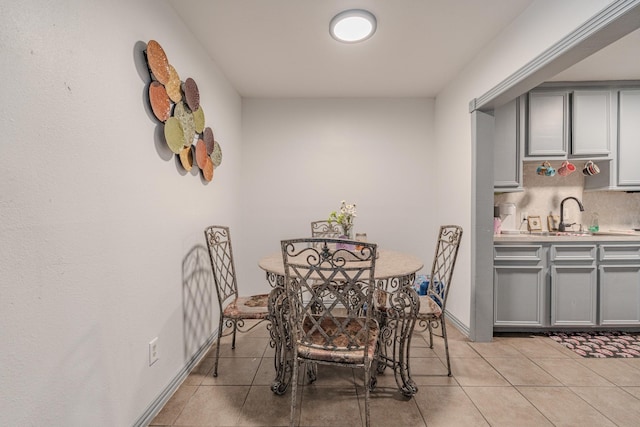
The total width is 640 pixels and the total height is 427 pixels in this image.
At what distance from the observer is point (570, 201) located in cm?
312

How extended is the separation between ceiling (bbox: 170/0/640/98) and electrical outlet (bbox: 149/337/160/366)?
2106 mm

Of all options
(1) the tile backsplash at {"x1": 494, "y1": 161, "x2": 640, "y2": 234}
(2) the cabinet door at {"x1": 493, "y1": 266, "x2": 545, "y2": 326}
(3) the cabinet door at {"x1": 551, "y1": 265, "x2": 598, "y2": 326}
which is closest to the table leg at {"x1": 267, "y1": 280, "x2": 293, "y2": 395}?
(2) the cabinet door at {"x1": 493, "y1": 266, "x2": 545, "y2": 326}

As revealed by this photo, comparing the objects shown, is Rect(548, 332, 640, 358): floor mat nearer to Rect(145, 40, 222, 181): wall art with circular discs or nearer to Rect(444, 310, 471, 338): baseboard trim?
Rect(444, 310, 471, 338): baseboard trim

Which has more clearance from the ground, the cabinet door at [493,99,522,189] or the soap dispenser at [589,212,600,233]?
the cabinet door at [493,99,522,189]

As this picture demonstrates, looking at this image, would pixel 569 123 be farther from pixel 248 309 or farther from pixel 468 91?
pixel 248 309

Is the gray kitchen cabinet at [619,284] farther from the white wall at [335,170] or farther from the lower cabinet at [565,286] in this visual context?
the white wall at [335,170]

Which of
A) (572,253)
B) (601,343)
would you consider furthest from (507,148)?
(601,343)

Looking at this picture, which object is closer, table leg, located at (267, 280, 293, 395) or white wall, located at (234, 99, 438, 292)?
table leg, located at (267, 280, 293, 395)

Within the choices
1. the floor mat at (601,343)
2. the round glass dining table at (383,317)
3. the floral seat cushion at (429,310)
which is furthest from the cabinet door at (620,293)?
the round glass dining table at (383,317)

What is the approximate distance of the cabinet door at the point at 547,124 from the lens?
109 inches

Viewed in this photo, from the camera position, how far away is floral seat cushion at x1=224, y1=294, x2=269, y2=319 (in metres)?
1.97

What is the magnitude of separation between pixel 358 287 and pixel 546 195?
113 inches

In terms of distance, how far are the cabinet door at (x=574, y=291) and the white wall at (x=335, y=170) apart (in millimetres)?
1230

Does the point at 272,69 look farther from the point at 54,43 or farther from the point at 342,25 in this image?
the point at 54,43
